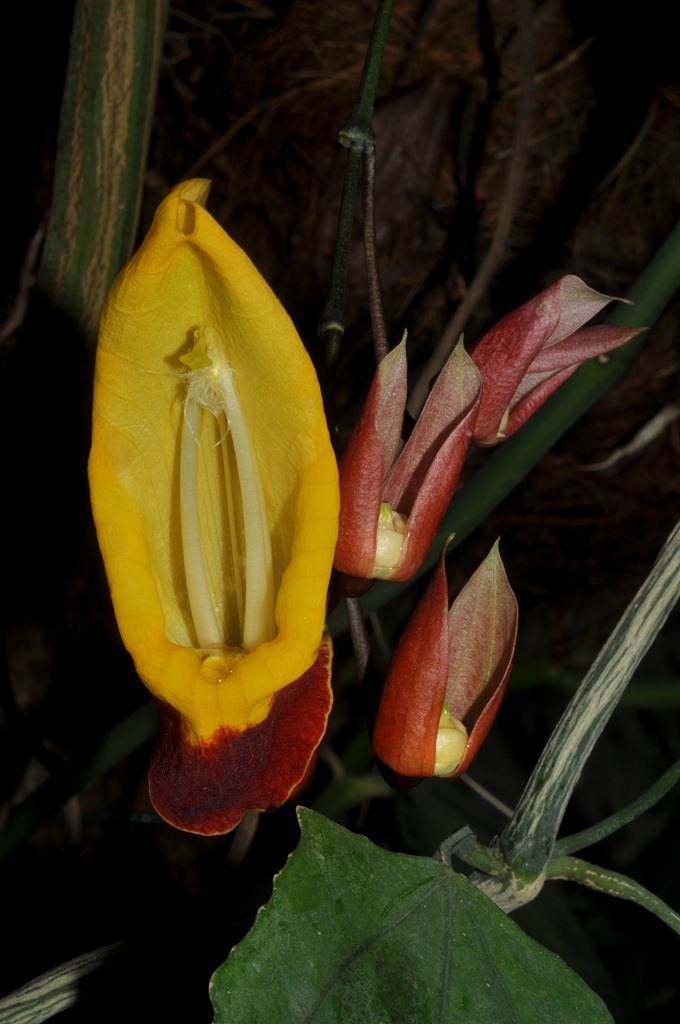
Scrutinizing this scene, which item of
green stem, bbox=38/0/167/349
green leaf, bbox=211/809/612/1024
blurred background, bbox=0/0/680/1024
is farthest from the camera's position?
blurred background, bbox=0/0/680/1024

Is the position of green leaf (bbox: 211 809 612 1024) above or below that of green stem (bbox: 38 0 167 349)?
below

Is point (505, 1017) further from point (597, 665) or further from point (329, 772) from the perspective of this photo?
point (329, 772)

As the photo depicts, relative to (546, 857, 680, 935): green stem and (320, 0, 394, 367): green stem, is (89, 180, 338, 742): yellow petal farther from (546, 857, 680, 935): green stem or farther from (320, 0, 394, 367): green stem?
(546, 857, 680, 935): green stem

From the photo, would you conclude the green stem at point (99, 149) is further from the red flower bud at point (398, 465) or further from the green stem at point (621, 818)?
the green stem at point (621, 818)

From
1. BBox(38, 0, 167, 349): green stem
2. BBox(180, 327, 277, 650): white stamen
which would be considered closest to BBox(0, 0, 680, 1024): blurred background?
BBox(38, 0, 167, 349): green stem

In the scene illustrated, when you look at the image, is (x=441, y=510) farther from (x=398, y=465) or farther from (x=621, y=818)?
(x=621, y=818)

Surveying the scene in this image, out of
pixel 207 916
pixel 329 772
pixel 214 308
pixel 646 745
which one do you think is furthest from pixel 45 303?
pixel 646 745

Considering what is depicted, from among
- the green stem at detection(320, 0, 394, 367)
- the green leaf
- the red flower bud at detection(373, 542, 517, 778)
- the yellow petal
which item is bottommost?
the green leaf

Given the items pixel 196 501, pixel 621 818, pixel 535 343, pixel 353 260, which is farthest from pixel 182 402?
pixel 353 260
